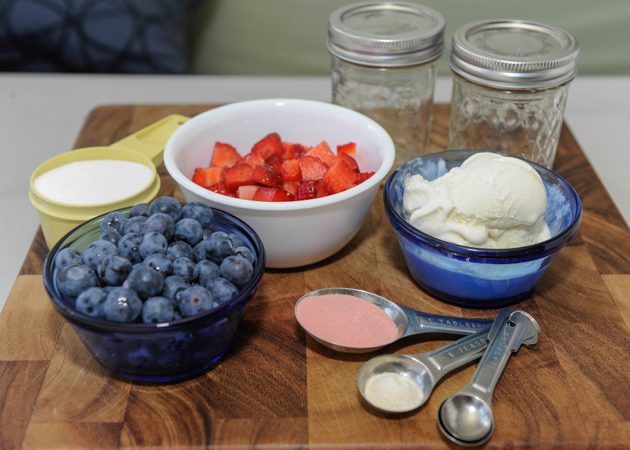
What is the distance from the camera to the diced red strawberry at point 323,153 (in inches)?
43.3

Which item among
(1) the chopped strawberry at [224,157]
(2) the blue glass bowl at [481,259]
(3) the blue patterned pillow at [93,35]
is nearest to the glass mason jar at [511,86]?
(2) the blue glass bowl at [481,259]

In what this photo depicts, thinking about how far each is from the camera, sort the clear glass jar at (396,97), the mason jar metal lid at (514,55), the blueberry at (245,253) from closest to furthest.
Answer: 1. the blueberry at (245,253)
2. the mason jar metal lid at (514,55)
3. the clear glass jar at (396,97)

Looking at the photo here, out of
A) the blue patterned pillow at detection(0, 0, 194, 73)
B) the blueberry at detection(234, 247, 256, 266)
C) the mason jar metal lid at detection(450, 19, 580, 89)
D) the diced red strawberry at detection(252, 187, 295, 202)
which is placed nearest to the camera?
the blueberry at detection(234, 247, 256, 266)

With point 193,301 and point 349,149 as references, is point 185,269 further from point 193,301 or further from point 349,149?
point 349,149

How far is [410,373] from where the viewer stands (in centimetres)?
87

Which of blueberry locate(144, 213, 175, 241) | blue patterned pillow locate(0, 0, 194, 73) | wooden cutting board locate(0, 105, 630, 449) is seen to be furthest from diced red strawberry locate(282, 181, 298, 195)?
blue patterned pillow locate(0, 0, 194, 73)

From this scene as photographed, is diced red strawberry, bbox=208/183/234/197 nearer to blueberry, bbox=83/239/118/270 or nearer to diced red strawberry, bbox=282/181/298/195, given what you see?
diced red strawberry, bbox=282/181/298/195

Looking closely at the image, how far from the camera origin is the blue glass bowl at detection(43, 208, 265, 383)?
793 mm

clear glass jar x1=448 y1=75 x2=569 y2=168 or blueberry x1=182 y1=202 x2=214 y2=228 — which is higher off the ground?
blueberry x1=182 y1=202 x2=214 y2=228

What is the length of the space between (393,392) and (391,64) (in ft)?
1.88

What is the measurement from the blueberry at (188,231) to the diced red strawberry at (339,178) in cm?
22

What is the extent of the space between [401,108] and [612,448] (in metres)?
0.70

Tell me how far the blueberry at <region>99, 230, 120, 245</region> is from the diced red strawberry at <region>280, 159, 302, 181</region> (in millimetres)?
270

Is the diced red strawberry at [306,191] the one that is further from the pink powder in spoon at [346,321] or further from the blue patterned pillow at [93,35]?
the blue patterned pillow at [93,35]
